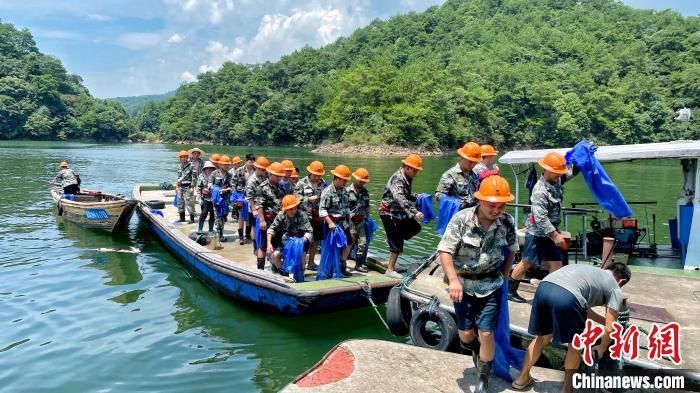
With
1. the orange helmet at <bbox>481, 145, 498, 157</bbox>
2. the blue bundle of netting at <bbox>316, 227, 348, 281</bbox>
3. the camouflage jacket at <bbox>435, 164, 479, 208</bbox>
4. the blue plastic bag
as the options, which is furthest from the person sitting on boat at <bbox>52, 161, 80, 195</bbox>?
the orange helmet at <bbox>481, 145, 498, 157</bbox>

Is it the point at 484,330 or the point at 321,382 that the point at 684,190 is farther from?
the point at 321,382

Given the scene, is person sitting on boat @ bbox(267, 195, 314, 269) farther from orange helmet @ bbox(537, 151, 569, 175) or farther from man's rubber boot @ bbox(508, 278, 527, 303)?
orange helmet @ bbox(537, 151, 569, 175)

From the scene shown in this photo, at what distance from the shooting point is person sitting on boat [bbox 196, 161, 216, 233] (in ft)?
38.9

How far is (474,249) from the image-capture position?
15.0 feet

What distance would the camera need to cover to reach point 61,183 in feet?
57.5

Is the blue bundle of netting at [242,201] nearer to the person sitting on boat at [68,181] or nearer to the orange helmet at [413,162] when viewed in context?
the orange helmet at [413,162]

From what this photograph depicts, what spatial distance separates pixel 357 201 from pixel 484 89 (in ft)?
261

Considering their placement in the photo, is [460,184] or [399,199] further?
[399,199]

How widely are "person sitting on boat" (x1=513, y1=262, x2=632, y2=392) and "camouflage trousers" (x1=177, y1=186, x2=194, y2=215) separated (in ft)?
34.6

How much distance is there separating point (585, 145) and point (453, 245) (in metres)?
3.91

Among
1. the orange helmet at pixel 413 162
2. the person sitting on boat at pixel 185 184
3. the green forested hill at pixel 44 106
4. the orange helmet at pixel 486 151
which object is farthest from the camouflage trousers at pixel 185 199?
the green forested hill at pixel 44 106

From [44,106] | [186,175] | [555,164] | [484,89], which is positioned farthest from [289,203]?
[44,106]

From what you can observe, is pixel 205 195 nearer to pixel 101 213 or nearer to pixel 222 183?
pixel 222 183

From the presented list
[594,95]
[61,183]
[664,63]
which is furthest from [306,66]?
[61,183]
